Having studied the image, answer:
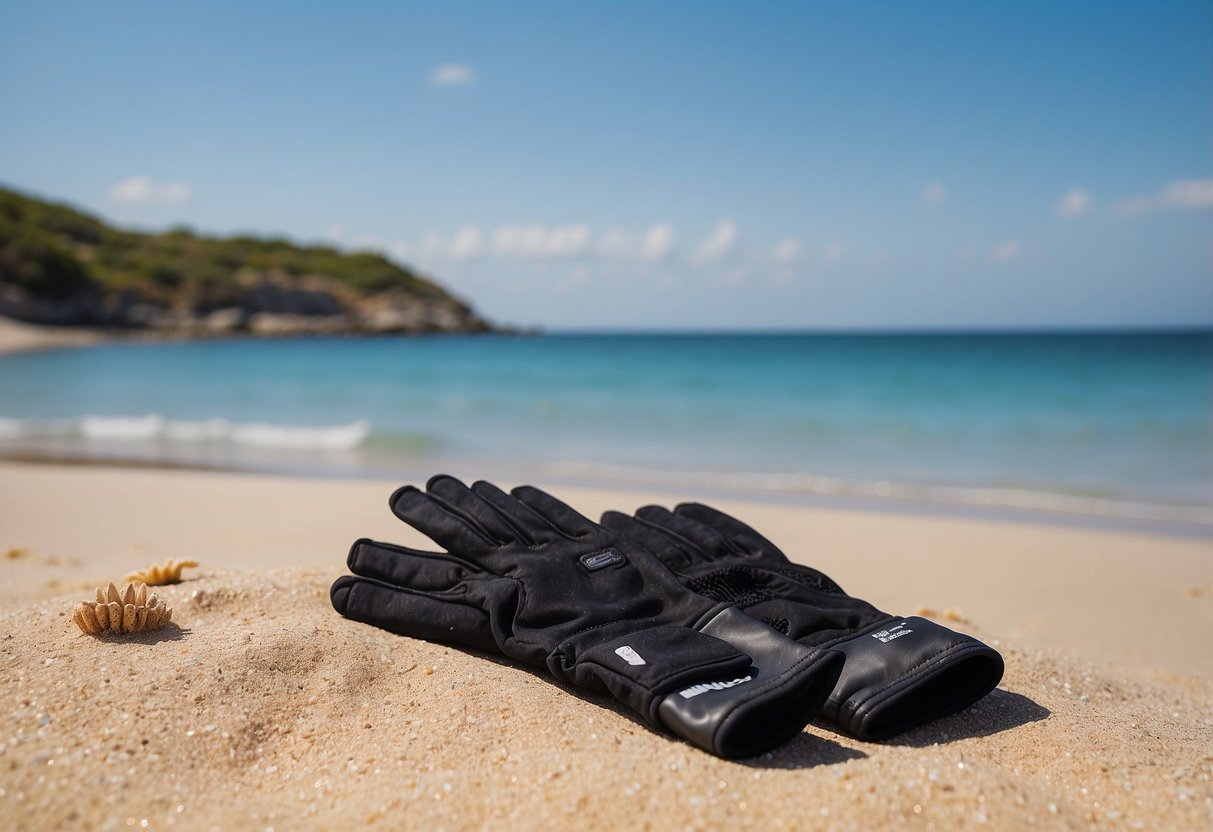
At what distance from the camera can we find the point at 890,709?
8.07 ft

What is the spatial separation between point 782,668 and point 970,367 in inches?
1514

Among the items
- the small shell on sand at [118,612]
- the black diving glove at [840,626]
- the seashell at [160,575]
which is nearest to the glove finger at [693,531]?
the black diving glove at [840,626]

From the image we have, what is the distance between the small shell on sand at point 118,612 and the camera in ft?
8.96

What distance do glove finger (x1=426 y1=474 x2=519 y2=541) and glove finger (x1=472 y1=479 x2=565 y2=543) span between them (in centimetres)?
3

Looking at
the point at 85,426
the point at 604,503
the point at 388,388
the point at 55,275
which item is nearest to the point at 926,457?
the point at 604,503

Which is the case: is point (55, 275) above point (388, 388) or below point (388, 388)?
above

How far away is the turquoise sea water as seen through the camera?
32.2ft

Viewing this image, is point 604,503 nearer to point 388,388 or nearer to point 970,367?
point 388,388

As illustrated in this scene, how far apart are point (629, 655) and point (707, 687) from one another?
0.85ft

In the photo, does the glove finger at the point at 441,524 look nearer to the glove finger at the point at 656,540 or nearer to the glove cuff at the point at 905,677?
the glove finger at the point at 656,540

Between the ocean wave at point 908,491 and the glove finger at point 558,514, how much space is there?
604 centimetres

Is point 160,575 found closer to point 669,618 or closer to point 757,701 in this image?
point 669,618

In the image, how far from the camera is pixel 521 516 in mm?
3189

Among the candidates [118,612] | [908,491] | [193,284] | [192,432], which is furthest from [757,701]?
[193,284]
